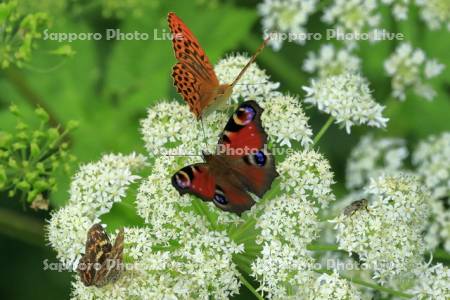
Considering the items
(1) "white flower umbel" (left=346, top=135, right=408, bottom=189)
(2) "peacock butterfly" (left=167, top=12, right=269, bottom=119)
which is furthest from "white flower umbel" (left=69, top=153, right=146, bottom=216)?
(1) "white flower umbel" (left=346, top=135, right=408, bottom=189)

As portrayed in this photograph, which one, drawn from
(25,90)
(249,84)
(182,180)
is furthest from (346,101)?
(25,90)

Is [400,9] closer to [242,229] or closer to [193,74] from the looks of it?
[193,74]

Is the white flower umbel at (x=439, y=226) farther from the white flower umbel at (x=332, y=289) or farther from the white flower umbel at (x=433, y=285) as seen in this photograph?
the white flower umbel at (x=332, y=289)

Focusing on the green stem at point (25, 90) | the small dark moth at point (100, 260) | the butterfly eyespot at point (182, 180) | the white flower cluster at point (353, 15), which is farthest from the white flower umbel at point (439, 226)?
the green stem at point (25, 90)

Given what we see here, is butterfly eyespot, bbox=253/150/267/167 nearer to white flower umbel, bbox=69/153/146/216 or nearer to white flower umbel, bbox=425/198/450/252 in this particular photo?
white flower umbel, bbox=69/153/146/216

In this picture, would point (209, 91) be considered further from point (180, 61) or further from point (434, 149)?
point (434, 149)
